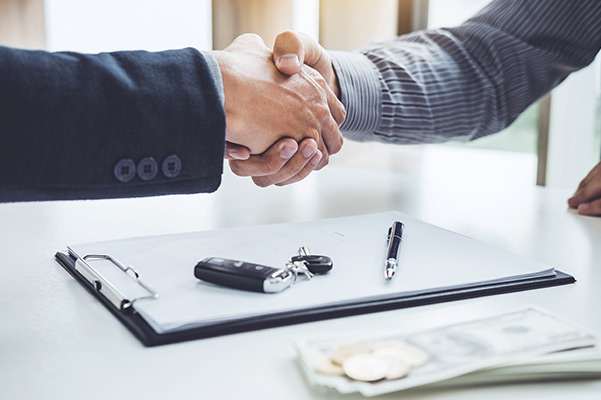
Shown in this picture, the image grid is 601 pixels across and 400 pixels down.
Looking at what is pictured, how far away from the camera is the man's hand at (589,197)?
987 millimetres

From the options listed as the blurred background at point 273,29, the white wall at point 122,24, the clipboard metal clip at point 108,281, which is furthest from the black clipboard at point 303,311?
the white wall at point 122,24

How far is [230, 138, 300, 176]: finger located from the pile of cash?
1.49 ft

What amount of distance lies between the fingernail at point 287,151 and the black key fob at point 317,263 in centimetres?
28

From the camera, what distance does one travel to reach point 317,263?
60 cm

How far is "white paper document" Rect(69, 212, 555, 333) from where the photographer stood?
52 centimetres

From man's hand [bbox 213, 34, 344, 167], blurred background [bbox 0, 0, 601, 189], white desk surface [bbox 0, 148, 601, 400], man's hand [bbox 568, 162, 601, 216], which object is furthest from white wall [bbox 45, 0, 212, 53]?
Result: man's hand [bbox 568, 162, 601, 216]

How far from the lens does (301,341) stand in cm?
44

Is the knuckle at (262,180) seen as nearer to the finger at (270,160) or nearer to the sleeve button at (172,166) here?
the finger at (270,160)

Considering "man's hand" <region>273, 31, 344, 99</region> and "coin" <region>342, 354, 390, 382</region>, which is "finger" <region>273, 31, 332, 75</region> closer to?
"man's hand" <region>273, 31, 344, 99</region>

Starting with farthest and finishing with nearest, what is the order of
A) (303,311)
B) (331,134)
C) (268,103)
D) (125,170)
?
(331,134)
(268,103)
(125,170)
(303,311)

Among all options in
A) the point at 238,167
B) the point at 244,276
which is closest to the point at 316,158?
the point at 238,167

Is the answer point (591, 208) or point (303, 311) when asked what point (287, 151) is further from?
point (591, 208)

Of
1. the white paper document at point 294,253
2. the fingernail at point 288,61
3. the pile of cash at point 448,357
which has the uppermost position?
the fingernail at point 288,61

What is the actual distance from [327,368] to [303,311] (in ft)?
0.40
